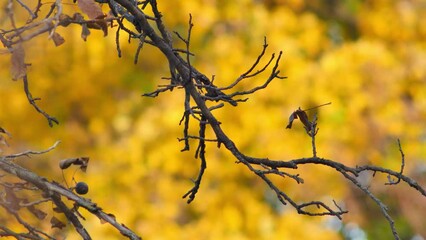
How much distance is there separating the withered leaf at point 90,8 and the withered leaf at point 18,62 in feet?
0.39

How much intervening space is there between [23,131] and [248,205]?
1475mm

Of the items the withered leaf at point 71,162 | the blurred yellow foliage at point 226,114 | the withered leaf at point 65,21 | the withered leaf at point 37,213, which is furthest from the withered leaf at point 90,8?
the blurred yellow foliage at point 226,114

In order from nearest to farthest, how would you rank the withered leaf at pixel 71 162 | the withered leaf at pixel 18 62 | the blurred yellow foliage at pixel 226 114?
1. the withered leaf at pixel 18 62
2. the withered leaf at pixel 71 162
3. the blurred yellow foliage at pixel 226 114

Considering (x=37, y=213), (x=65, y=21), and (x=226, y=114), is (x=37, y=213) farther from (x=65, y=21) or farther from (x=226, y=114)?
(x=226, y=114)

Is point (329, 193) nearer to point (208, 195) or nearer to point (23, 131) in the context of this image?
point (208, 195)

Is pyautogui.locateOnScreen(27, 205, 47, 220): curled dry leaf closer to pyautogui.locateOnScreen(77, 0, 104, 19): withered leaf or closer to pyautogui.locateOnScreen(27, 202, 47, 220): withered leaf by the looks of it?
pyautogui.locateOnScreen(27, 202, 47, 220): withered leaf

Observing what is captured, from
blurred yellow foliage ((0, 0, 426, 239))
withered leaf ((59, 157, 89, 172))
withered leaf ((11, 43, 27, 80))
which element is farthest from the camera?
blurred yellow foliage ((0, 0, 426, 239))

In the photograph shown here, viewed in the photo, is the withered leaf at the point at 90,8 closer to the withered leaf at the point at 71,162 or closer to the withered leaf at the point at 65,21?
the withered leaf at the point at 65,21

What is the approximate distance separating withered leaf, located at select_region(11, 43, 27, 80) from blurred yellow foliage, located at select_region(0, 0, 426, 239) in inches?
159

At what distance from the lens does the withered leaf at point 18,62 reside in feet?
4.93

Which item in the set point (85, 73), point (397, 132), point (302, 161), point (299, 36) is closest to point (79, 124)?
point (85, 73)

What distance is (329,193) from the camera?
5.87 meters

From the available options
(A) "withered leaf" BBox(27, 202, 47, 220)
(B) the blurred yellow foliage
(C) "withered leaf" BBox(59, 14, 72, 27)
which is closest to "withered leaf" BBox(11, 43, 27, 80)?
(C) "withered leaf" BBox(59, 14, 72, 27)

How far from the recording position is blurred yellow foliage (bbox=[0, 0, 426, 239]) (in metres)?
5.70
